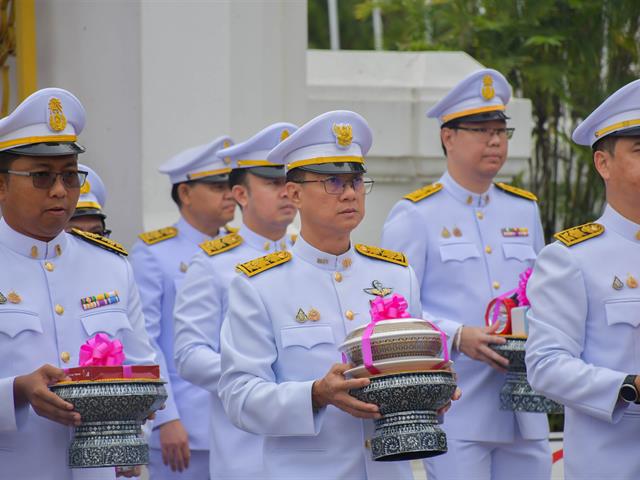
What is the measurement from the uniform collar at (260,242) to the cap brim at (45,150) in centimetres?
202

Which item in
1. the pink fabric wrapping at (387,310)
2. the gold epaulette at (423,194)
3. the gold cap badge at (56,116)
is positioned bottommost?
the pink fabric wrapping at (387,310)

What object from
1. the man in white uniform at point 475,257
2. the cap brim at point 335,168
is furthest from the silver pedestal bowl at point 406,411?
the man in white uniform at point 475,257

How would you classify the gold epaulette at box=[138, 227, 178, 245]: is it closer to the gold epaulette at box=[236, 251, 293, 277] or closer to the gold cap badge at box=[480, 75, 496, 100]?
the gold cap badge at box=[480, 75, 496, 100]

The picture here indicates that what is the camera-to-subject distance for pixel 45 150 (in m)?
5.07

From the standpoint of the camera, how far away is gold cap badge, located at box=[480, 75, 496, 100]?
725cm

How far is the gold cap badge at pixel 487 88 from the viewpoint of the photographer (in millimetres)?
7254

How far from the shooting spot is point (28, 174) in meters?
5.03

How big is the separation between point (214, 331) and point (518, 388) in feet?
4.39

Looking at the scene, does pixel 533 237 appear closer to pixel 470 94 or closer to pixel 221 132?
pixel 470 94

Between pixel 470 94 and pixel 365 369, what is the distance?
2858mm

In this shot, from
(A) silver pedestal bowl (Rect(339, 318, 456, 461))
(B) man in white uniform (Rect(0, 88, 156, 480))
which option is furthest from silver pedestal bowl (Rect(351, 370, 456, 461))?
(B) man in white uniform (Rect(0, 88, 156, 480))

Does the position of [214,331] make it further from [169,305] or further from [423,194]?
[423,194]

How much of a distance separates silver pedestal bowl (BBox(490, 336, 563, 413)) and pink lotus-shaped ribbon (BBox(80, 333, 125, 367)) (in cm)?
198

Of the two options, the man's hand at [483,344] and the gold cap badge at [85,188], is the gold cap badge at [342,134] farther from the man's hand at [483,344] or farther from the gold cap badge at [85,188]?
the gold cap badge at [85,188]
